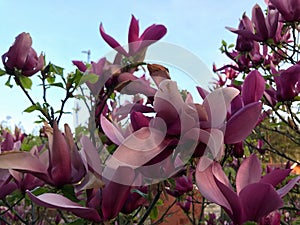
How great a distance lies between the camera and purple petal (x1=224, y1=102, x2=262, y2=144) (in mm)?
609

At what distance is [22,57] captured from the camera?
1.21 metres

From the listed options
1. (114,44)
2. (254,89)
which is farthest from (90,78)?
(254,89)

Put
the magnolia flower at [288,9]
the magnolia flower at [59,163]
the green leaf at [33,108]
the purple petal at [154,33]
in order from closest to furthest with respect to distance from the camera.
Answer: the magnolia flower at [59,163] → the purple petal at [154,33] → the green leaf at [33,108] → the magnolia flower at [288,9]

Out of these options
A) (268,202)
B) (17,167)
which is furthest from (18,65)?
(268,202)

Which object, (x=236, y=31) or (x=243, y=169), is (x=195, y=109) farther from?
(x=236, y=31)

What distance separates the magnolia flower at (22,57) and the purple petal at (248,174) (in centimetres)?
78

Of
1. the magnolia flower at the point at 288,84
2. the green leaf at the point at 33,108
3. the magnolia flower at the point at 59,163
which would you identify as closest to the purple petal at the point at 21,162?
the magnolia flower at the point at 59,163

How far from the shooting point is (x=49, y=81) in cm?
147

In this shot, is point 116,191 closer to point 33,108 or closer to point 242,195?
point 242,195

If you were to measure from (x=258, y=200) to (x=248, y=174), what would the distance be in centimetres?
7

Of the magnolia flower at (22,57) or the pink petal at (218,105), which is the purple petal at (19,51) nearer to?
the magnolia flower at (22,57)

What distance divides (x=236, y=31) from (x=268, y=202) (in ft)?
3.27

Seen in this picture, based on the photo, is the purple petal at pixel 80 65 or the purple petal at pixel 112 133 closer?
the purple petal at pixel 112 133

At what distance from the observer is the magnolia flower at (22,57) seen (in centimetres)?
119
